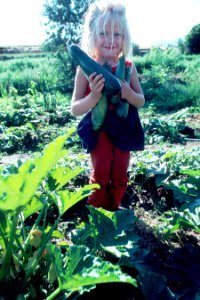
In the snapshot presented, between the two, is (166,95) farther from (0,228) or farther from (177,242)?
(0,228)

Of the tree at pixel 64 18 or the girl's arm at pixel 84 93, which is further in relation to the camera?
the tree at pixel 64 18

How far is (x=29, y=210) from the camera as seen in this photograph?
1.68m

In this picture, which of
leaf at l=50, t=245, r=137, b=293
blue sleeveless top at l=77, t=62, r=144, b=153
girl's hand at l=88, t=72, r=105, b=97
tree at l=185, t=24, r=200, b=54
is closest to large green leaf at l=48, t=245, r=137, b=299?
leaf at l=50, t=245, r=137, b=293

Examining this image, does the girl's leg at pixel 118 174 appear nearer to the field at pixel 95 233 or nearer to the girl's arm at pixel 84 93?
the field at pixel 95 233

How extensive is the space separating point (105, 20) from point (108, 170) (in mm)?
954

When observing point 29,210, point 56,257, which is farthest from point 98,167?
point 56,257

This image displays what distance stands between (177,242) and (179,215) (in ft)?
1.18

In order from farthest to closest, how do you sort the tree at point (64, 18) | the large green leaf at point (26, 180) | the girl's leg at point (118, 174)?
the tree at point (64, 18)
the girl's leg at point (118, 174)
the large green leaf at point (26, 180)

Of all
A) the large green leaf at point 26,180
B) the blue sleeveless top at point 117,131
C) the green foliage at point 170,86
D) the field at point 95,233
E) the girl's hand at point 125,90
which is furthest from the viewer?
the green foliage at point 170,86

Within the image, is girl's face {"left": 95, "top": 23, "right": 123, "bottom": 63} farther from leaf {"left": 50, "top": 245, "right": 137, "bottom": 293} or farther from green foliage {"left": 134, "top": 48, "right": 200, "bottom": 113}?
green foliage {"left": 134, "top": 48, "right": 200, "bottom": 113}

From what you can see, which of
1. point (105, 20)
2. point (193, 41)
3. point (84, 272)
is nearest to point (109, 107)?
point (105, 20)

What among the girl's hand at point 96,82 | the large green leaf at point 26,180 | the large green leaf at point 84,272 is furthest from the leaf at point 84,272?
the girl's hand at point 96,82

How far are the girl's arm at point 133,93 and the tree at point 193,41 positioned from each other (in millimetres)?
21339

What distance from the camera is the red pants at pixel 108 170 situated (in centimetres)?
251
